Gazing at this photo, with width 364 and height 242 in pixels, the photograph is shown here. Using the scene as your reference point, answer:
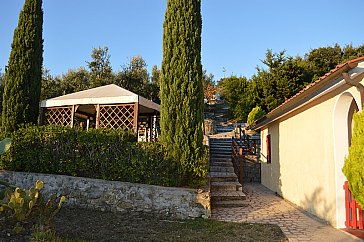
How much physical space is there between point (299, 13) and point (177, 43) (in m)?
7.98

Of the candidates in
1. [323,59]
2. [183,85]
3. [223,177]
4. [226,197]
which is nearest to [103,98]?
[183,85]

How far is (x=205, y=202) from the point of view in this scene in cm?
670

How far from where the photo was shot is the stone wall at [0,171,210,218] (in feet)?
22.0

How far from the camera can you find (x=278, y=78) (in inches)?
859

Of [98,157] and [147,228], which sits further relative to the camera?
[98,157]

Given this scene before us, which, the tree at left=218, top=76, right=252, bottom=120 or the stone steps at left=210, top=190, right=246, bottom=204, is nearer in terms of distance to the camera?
the stone steps at left=210, top=190, right=246, bottom=204

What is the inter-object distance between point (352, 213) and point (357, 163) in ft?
5.53

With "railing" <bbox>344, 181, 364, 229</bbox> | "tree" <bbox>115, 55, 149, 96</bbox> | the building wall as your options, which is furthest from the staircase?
"tree" <bbox>115, 55, 149, 96</bbox>

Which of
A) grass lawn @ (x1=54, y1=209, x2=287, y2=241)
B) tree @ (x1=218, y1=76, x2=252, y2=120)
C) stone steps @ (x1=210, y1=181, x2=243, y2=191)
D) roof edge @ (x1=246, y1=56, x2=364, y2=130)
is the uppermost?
tree @ (x1=218, y1=76, x2=252, y2=120)

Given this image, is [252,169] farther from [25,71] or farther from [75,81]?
[75,81]

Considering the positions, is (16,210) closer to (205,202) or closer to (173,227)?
(173,227)

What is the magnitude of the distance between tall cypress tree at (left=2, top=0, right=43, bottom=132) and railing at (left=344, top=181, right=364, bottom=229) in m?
10.1

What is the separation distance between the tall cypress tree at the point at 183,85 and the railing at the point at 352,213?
3.48 m

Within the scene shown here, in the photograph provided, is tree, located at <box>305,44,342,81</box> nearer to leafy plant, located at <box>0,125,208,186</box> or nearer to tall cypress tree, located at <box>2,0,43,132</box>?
leafy plant, located at <box>0,125,208,186</box>
